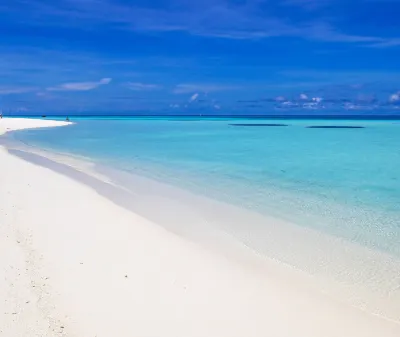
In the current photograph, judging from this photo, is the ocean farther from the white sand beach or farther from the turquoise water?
the white sand beach

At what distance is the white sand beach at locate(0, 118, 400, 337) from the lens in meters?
4.21

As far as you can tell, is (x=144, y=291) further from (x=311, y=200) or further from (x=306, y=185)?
(x=306, y=185)

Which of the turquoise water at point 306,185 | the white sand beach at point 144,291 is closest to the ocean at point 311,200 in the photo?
the turquoise water at point 306,185

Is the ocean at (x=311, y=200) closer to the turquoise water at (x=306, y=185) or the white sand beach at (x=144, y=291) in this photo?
the turquoise water at (x=306, y=185)

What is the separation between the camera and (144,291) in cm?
500

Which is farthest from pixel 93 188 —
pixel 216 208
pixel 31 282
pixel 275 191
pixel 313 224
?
pixel 31 282

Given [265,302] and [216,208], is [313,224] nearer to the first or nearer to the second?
[216,208]

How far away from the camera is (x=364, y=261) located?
21.2 ft

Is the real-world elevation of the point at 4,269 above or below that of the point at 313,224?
above

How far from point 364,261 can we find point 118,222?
446 cm

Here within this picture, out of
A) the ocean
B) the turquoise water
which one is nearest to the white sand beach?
the ocean

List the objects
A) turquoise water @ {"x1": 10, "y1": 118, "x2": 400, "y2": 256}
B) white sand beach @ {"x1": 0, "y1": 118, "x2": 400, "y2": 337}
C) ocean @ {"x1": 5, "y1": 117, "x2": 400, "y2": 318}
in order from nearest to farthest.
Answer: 1. white sand beach @ {"x1": 0, "y1": 118, "x2": 400, "y2": 337}
2. ocean @ {"x1": 5, "y1": 117, "x2": 400, "y2": 318}
3. turquoise water @ {"x1": 10, "y1": 118, "x2": 400, "y2": 256}

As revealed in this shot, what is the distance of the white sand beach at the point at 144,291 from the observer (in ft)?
13.8

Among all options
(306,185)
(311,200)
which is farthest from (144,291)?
(306,185)
